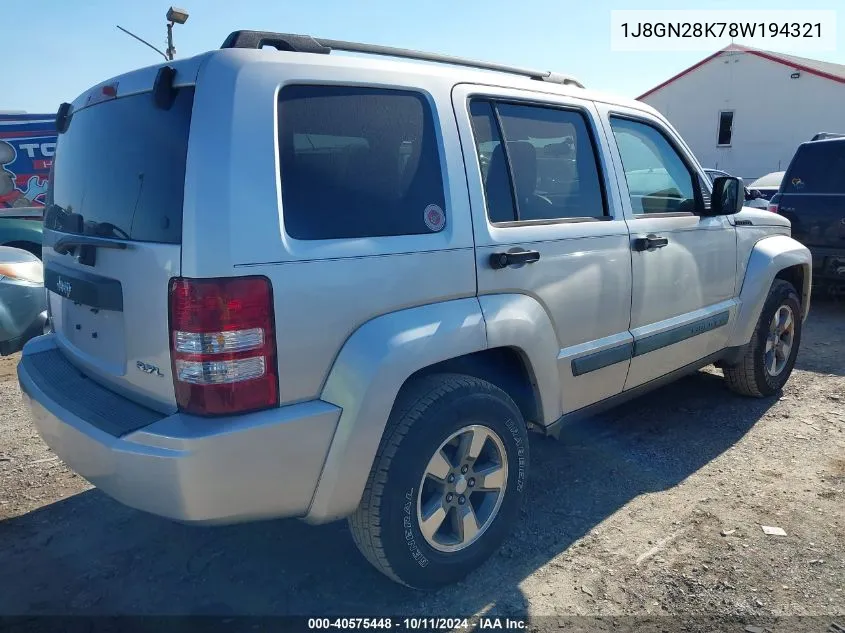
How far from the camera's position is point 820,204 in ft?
24.3

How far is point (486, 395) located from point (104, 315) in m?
1.48

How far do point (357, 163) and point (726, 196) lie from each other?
2.57 m

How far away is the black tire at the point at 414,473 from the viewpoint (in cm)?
235

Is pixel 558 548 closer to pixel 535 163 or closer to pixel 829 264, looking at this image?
pixel 535 163

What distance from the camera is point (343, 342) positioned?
2.19m

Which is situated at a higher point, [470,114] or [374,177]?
[470,114]

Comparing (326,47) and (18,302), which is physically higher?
(326,47)

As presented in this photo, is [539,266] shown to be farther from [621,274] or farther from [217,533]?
[217,533]

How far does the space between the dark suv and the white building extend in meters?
18.2

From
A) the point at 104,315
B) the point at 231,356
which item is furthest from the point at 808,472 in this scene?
the point at 104,315

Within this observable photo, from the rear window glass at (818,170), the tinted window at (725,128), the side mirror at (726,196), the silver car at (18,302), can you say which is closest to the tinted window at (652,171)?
the side mirror at (726,196)

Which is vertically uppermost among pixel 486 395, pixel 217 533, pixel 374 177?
pixel 374 177

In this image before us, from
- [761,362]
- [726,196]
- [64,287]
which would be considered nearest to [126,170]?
[64,287]

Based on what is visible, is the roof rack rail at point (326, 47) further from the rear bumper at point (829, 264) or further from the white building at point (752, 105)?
the white building at point (752, 105)
